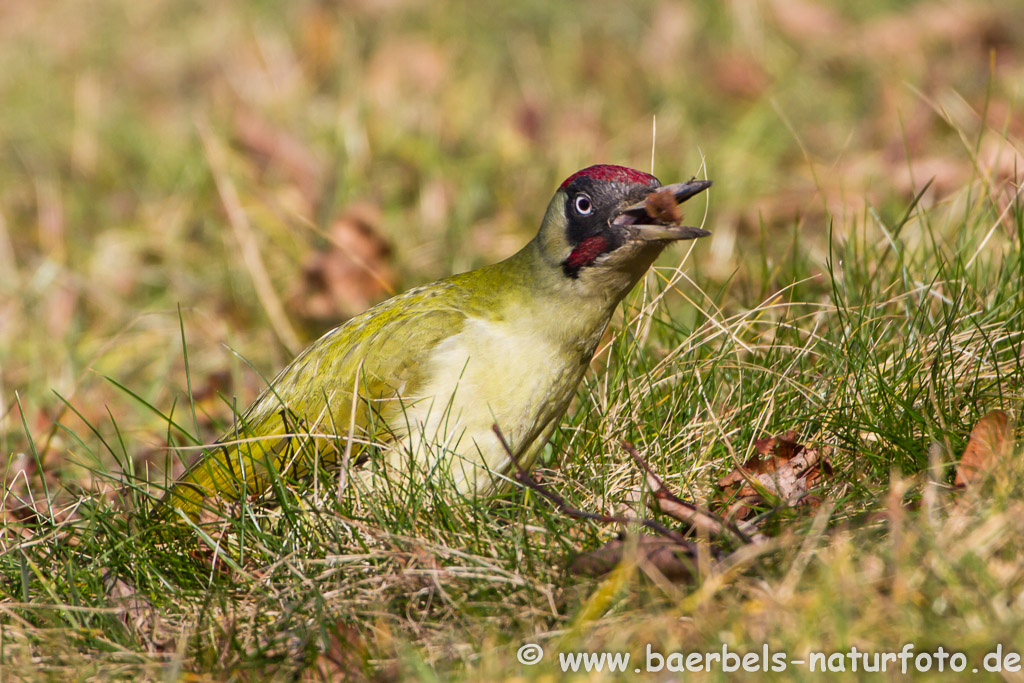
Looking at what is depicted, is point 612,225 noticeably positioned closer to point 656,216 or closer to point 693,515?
point 656,216

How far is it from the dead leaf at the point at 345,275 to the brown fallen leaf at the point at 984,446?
3.04 m

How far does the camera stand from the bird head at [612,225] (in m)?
3.08

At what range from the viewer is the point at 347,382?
336 centimetres

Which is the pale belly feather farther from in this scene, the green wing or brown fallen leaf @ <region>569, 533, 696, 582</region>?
brown fallen leaf @ <region>569, 533, 696, 582</region>

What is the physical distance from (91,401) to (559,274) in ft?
8.97

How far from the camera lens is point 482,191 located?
5.86m

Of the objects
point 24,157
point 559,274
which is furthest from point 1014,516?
point 24,157

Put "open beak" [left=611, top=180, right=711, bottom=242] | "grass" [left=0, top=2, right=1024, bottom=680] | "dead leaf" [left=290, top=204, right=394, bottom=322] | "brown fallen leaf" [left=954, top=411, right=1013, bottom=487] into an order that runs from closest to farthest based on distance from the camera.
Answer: "grass" [left=0, top=2, right=1024, bottom=680] → "brown fallen leaf" [left=954, top=411, right=1013, bottom=487] → "open beak" [left=611, top=180, right=711, bottom=242] → "dead leaf" [left=290, top=204, right=394, bottom=322]

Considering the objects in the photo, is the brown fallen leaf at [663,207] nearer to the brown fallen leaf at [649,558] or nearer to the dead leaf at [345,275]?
the brown fallen leaf at [649,558]

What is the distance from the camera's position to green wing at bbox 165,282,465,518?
320 centimetres

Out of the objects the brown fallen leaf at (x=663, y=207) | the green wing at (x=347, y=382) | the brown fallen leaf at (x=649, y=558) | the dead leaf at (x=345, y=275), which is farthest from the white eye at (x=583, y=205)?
the dead leaf at (x=345, y=275)

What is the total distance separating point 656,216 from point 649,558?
113 cm

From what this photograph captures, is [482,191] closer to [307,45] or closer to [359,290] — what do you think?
[359,290]

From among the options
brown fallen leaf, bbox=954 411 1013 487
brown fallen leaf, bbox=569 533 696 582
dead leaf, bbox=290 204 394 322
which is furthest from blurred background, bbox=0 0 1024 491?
brown fallen leaf, bbox=569 533 696 582
